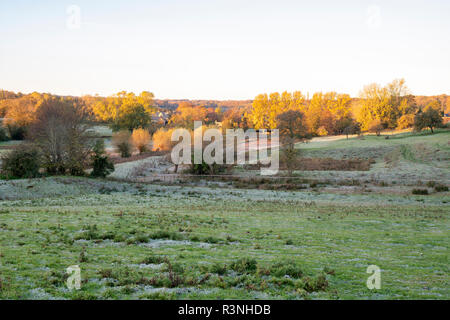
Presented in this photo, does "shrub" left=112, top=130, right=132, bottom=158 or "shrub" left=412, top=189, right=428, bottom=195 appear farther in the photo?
"shrub" left=112, top=130, right=132, bottom=158

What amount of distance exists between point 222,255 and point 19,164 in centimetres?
3115

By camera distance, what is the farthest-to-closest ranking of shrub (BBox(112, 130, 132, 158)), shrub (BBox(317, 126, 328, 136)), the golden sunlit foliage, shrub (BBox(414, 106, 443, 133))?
shrub (BBox(317, 126, 328, 136)) < shrub (BBox(414, 106, 443, 133)) < the golden sunlit foliage < shrub (BBox(112, 130, 132, 158))

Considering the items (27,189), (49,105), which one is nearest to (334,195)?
(27,189)

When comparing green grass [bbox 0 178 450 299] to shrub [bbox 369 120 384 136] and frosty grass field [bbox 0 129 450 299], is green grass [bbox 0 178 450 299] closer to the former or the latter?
frosty grass field [bbox 0 129 450 299]

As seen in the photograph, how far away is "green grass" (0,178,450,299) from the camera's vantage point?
6.90 m

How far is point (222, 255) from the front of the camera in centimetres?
973

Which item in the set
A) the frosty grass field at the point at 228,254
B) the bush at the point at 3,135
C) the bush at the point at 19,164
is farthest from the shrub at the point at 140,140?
the frosty grass field at the point at 228,254

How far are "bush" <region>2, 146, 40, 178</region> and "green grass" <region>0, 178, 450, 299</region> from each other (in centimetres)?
2053

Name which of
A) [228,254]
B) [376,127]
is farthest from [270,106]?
[228,254]

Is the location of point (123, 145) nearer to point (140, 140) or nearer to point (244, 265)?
point (140, 140)

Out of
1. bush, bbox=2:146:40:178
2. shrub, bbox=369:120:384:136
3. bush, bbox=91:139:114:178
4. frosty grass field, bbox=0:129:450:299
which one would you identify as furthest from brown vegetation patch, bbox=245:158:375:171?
bush, bbox=2:146:40:178

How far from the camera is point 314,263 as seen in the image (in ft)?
29.7

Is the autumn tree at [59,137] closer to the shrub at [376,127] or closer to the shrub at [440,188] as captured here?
the shrub at [440,188]

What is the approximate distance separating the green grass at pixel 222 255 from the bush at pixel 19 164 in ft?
67.4
